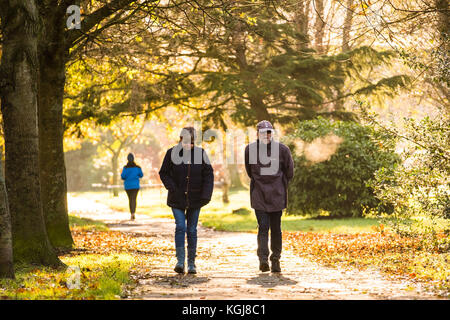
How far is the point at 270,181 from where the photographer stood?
8.38m

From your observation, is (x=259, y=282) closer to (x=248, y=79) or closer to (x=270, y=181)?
(x=270, y=181)

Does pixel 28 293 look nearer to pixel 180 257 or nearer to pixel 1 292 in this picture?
pixel 1 292

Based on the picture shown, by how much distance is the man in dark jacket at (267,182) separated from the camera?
27.3 feet

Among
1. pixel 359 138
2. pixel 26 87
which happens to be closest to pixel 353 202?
pixel 359 138

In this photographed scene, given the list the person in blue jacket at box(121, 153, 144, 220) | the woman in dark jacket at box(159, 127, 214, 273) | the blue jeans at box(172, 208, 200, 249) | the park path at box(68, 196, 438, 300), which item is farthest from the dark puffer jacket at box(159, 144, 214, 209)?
the person in blue jacket at box(121, 153, 144, 220)

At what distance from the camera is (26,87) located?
798cm

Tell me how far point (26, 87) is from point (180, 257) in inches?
125

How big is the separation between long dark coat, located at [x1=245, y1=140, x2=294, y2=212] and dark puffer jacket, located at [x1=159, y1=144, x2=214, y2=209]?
2.04 feet

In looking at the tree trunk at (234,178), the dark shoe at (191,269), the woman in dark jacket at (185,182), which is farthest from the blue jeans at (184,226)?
the tree trunk at (234,178)

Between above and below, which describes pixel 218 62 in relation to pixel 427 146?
above

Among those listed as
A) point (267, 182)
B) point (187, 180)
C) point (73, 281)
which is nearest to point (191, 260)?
point (187, 180)

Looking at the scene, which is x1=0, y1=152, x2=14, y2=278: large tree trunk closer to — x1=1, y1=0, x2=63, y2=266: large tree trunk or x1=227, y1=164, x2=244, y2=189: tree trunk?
x1=1, y1=0, x2=63, y2=266: large tree trunk

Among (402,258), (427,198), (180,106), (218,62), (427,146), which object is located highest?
(218,62)
